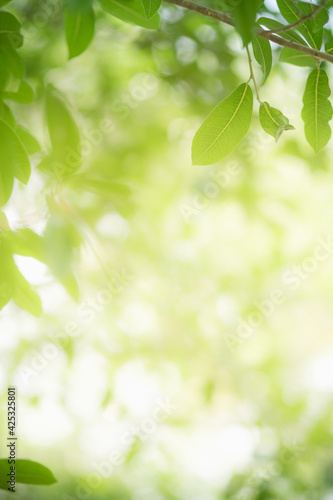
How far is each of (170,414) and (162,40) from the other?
5.39 ft

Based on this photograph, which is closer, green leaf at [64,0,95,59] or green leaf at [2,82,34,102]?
green leaf at [64,0,95,59]

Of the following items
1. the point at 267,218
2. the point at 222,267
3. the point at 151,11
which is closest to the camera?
the point at 151,11

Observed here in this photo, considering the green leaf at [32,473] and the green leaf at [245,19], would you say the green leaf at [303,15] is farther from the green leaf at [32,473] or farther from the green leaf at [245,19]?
the green leaf at [32,473]

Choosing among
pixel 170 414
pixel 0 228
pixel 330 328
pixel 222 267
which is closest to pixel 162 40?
pixel 222 267

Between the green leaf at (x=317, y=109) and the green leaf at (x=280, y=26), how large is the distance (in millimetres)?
57

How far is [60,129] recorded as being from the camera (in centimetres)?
60

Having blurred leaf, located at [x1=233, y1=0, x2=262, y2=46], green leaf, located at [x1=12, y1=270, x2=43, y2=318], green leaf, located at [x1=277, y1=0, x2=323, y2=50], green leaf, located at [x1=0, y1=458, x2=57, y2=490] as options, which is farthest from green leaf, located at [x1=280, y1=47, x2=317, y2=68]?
green leaf, located at [x1=0, y1=458, x2=57, y2=490]

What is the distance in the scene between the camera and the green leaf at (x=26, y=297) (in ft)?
2.02

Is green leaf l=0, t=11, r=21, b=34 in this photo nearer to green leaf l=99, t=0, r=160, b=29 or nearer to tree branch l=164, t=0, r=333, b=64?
green leaf l=99, t=0, r=160, b=29

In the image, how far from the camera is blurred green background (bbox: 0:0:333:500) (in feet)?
5.04

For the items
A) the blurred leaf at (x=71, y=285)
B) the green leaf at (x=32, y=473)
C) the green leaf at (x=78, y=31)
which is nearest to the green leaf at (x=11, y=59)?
the green leaf at (x=78, y=31)

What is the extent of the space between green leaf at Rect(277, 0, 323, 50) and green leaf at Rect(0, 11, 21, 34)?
44cm

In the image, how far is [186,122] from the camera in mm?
1884

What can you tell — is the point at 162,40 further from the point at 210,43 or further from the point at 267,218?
the point at 267,218
